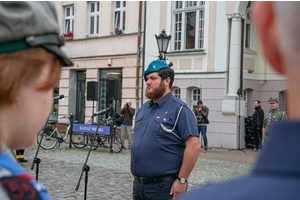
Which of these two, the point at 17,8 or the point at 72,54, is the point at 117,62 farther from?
the point at 17,8

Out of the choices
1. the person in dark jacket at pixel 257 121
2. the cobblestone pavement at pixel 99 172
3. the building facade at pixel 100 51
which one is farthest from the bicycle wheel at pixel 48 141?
the person in dark jacket at pixel 257 121

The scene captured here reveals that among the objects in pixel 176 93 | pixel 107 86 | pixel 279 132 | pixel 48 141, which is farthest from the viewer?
pixel 107 86

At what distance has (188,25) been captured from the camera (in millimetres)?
17500

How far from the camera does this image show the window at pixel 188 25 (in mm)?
17031

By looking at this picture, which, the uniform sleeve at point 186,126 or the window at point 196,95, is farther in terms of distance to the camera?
the window at point 196,95

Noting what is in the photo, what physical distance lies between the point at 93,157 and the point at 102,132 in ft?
6.58

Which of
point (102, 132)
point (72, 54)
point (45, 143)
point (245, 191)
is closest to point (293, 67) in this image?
point (245, 191)

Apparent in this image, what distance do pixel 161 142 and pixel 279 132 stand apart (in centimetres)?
303

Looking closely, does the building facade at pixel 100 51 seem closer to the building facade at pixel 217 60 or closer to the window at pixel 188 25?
the building facade at pixel 217 60

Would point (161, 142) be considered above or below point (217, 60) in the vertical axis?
below

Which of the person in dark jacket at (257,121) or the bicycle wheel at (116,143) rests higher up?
the person in dark jacket at (257,121)

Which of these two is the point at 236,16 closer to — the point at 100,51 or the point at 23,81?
the point at 100,51

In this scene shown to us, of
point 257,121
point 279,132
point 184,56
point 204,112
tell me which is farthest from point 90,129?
point 279,132

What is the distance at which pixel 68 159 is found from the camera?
1176 centimetres
